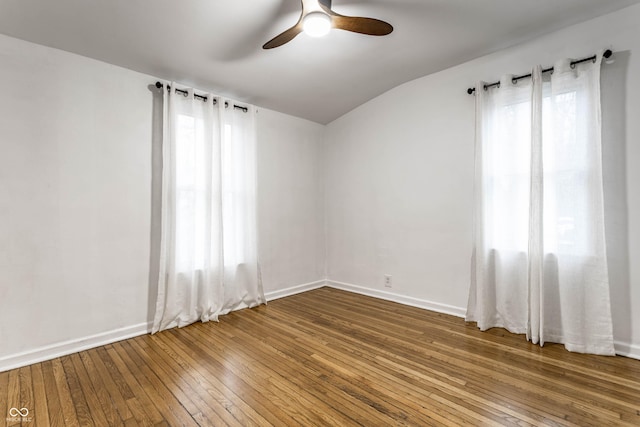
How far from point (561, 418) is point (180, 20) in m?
3.58

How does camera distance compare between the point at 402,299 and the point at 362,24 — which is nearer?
the point at 362,24

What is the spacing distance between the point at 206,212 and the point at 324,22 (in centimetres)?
212

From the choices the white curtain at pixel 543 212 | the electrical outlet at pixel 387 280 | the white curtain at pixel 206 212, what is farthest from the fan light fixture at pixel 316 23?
the electrical outlet at pixel 387 280

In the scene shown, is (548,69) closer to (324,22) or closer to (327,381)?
(324,22)

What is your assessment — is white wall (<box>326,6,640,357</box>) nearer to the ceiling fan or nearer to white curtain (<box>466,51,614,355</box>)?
white curtain (<box>466,51,614,355</box>)

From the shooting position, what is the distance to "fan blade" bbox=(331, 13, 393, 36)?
197 cm

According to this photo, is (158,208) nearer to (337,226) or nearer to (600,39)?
(337,226)

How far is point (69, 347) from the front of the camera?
2.38 metres

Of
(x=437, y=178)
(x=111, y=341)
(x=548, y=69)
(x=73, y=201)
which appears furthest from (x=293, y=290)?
(x=548, y=69)

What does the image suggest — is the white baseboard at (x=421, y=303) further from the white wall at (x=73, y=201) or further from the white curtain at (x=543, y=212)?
the white wall at (x=73, y=201)

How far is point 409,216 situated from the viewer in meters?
3.54

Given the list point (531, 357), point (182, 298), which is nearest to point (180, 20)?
point (182, 298)

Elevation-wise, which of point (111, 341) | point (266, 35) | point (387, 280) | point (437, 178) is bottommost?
point (111, 341)

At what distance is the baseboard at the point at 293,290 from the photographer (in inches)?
151
